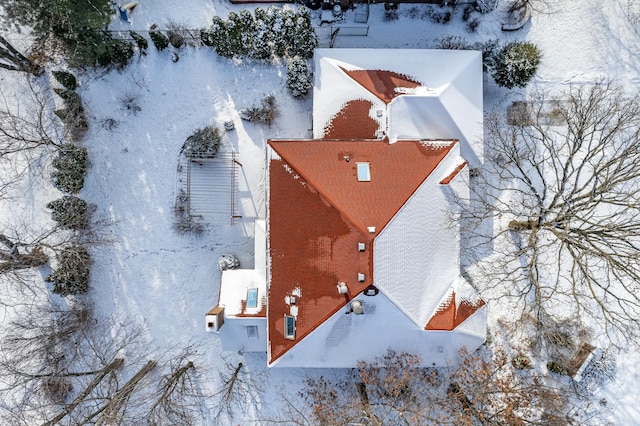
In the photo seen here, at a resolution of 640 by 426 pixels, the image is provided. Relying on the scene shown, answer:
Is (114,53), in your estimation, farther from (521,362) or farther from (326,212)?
(521,362)

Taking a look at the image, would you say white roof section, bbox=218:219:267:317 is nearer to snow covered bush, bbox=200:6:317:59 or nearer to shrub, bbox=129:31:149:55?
snow covered bush, bbox=200:6:317:59

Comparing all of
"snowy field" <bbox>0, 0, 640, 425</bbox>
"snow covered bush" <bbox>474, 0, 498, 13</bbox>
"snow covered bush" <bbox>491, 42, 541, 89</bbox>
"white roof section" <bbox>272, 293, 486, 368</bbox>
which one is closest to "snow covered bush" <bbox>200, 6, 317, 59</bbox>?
"snowy field" <bbox>0, 0, 640, 425</bbox>

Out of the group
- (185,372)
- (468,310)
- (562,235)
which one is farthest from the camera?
(185,372)

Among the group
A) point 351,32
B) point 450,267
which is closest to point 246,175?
point 351,32

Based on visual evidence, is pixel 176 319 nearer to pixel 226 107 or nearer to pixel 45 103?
pixel 226 107

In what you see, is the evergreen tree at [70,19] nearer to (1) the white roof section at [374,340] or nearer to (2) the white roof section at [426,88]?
(2) the white roof section at [426,88]

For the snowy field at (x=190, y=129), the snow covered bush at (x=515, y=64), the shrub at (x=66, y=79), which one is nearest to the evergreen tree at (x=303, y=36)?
the snowy field at (x=190, y=129)
